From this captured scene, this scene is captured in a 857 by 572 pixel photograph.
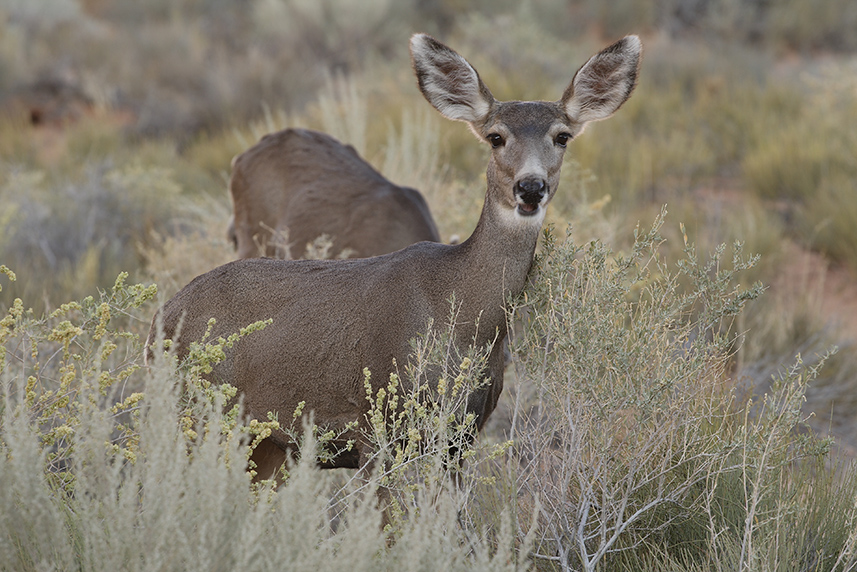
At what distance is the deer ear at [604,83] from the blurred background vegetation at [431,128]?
834 mm

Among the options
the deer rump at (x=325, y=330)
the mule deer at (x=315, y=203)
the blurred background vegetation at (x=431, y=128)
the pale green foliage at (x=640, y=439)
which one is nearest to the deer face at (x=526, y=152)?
the pale green foliage at (x=640, y=439)

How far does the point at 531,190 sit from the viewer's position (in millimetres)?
3627

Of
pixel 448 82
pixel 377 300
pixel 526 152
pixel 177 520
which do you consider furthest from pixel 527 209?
pixel 177 520

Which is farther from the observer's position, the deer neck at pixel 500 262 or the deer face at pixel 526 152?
the deer neck at pixel 500 262

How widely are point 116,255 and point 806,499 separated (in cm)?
656

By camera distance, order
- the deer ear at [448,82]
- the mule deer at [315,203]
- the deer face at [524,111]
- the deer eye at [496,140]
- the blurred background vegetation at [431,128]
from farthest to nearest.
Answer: the blurred background vegetation at [431,128], the mule deer at [315,203], the deer ear at [448,82], the deer eye at [496,140], the deer face at [524,111]

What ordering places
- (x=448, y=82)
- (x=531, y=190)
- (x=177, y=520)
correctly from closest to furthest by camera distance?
(x=177, y=520)
(x=531, y=190)
(x=448, y=82)

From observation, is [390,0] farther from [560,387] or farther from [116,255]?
[560,387]

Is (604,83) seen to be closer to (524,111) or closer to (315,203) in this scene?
(524,111)

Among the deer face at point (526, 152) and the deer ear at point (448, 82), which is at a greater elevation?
the deer ear at point (448, 82)

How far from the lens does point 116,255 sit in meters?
8.59

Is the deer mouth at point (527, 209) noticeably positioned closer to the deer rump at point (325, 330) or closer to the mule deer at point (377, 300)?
the mule deer at point (377, 300)

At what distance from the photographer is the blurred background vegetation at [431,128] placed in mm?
7949

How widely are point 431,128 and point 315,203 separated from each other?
445 cm
